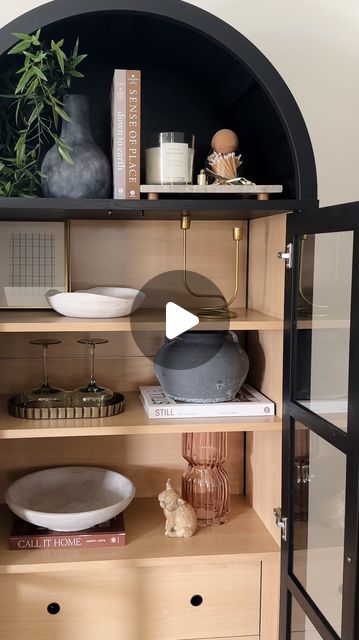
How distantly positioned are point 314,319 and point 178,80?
67 cm

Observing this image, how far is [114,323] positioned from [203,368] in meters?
0.22

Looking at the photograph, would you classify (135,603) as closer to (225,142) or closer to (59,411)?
(59,411)

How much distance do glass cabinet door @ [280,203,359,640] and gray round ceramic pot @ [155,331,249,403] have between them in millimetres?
122

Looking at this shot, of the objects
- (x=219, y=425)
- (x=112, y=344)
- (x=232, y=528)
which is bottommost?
(x=232, y=528)

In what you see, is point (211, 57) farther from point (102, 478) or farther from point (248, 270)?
point (102, 478)

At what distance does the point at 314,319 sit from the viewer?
4.27 ft

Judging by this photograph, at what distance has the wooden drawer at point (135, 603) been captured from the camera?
1.47 meters

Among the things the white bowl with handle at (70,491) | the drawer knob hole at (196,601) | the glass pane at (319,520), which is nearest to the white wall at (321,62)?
the glass pane at (319,520)

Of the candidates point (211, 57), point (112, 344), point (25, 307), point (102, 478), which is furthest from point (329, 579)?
point (211, 57)

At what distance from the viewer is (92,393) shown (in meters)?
1.57

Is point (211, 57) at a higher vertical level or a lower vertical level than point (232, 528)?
higher

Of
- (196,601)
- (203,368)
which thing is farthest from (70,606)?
(203,368)

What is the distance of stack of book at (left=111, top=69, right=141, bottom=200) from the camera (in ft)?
4.37
